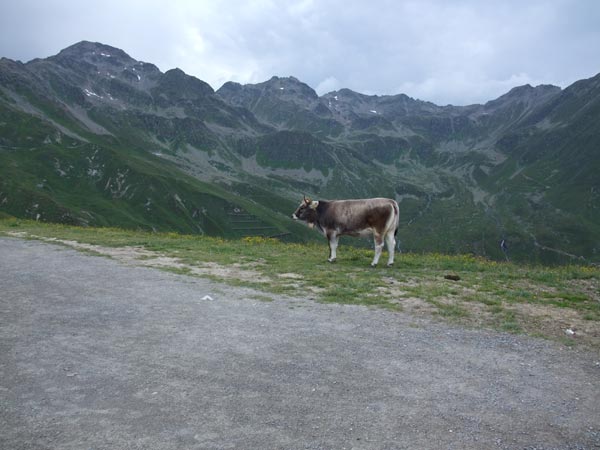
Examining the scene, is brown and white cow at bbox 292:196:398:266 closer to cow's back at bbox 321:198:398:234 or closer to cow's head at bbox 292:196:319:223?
cow's back at bbox 321:198:398:234

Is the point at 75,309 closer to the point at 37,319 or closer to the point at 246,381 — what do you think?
the point at 37,319

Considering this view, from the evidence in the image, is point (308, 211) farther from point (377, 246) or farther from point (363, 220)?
point (377, 246)

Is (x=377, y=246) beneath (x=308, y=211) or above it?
beneath

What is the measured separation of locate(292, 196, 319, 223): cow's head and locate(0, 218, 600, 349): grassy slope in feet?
7.23

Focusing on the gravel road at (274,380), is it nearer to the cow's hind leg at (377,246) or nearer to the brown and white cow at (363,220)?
the cow's hind leg at (377,246)

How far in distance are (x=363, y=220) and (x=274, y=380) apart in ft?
45.4

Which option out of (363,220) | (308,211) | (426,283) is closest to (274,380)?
(426,283)

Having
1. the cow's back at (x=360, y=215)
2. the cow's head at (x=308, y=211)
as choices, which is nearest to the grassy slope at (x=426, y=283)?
the cow's back at (x=360, y=215)

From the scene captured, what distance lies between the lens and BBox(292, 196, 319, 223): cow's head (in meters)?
23.3

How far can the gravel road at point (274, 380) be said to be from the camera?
21.5 ft

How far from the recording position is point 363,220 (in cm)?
2116

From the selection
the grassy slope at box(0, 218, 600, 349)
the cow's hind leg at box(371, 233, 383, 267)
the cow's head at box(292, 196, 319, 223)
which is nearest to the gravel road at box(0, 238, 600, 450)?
the grassy slope at box(0, 218, 600, 349)

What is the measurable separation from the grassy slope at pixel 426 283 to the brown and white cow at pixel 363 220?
1361 millimetres

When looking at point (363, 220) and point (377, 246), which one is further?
point (363, 220)
